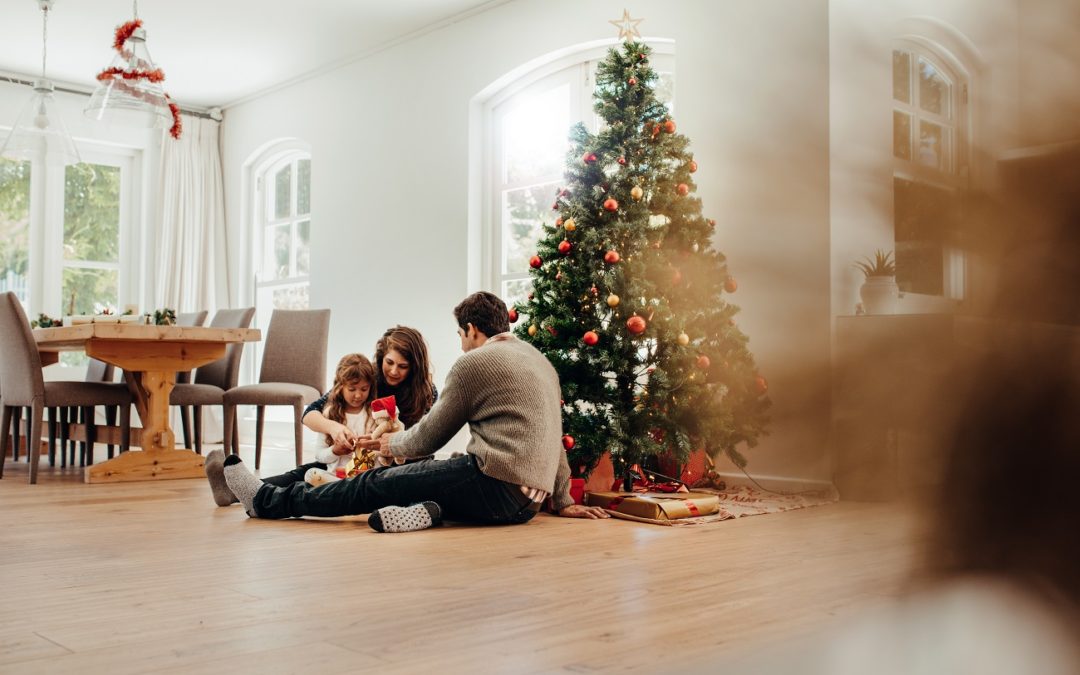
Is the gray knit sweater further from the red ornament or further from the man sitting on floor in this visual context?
the red ornament

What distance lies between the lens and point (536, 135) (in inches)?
212

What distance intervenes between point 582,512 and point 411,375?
2.75 feet

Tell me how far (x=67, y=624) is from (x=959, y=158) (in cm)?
166

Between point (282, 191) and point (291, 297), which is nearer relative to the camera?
point (291, 297)

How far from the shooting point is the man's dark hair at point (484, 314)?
2969 mm

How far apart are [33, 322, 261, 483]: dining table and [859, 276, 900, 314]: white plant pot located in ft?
13.3

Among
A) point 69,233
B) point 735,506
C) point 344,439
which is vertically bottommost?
A: point 735,506

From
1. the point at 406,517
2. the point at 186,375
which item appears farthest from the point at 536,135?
the point at 406,517

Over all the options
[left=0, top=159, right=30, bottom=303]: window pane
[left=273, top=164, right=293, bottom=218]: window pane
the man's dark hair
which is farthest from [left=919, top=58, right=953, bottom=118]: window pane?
[left=0, top=159, right=30, bottom=303]: window pane

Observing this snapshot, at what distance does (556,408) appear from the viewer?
2.81 metres

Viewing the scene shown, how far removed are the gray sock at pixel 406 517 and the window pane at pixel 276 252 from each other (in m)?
4.66

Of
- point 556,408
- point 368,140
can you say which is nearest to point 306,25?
point 368,140

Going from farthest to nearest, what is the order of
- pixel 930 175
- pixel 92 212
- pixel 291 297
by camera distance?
pixel 92 212 < pixel 291 297 < pixel 930 175

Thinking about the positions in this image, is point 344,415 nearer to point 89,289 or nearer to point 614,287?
point 614,287
